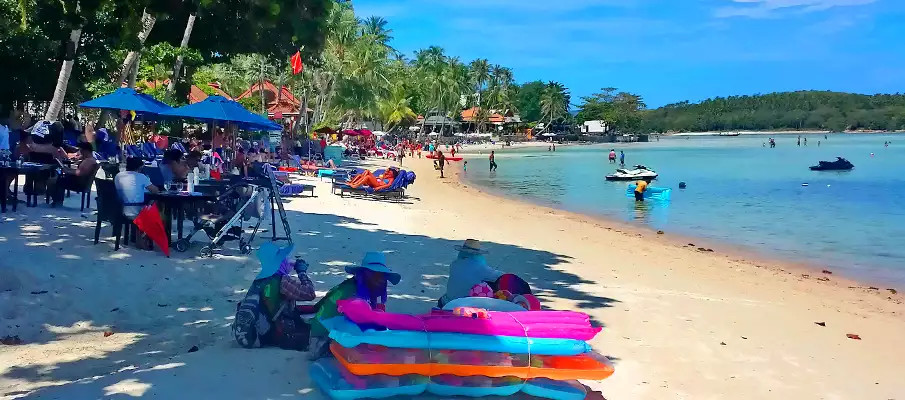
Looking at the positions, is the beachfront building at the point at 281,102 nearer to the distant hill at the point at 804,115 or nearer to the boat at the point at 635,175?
the boat at the point at 635,175

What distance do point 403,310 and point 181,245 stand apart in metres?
2.68

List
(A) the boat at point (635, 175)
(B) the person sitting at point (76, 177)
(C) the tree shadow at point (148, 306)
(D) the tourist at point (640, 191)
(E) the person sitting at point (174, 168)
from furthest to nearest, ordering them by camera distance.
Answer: (A) the boat at point (635, 175), (D) the tourist at point (640, 191), (B) the person sitting at point (76, 177), (E) the person sitting at point (174, 168), (C) the tree shadow at point (148, 306)

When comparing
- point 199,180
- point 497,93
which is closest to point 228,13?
point 199,180

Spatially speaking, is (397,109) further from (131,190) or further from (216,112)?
(131,190)

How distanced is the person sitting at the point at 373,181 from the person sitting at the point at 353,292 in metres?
12.9

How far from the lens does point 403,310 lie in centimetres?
658

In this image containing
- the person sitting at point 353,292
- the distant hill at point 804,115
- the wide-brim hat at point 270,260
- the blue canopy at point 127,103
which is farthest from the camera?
the distant hill at point 804,115

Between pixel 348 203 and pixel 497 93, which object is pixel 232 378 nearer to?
pixel 348 203

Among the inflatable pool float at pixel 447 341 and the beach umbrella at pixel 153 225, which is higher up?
the beach umbrella at pixel 153 225

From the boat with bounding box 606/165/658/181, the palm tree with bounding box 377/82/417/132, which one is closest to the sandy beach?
the boat with bounding box 606/165/658/181

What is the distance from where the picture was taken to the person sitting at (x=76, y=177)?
31.3 feet

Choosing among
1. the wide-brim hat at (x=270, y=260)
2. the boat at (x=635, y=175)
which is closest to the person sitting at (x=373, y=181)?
the wide-brim hat at (x=270, y=260)

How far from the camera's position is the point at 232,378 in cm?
428

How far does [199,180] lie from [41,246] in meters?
3.00
